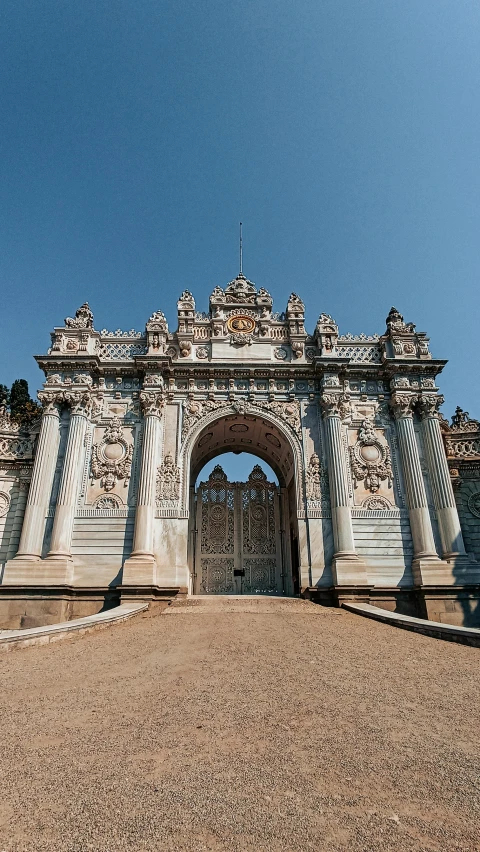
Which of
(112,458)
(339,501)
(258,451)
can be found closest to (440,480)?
(339,501)

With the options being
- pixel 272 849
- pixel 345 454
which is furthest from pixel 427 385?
pixel 272 849

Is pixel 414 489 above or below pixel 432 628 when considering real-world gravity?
above

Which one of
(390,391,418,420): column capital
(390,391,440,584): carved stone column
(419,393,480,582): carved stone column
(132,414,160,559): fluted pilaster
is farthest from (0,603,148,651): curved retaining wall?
(390,391,418,420): column capital

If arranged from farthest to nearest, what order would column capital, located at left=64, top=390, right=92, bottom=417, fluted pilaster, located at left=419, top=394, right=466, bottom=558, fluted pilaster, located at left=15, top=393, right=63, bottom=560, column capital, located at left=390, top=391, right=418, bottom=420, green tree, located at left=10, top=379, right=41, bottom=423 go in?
green tree, located at left=10, top=379, right=41, bottom=423 < column capital, located at left=390, top=391, right=418, bottom=420 < column capital, located at left=64, top=390, right=92, bottom=417 < fluted pilaster, located at left=419, top=394, right=466, bottom=558 < fluted pilaster, located at left=15, top=393, right=63, bottom=560

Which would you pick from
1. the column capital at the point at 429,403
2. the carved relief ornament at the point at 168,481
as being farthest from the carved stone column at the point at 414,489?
the carved relief ornament at the point at 168,481

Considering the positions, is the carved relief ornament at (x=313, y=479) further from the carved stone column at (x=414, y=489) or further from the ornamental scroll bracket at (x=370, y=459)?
the carved stone column at (x=414, y=489)

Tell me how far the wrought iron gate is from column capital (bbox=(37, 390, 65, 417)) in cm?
748

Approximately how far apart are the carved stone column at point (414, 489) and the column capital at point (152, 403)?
9.63m

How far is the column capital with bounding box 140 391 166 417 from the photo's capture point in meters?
18.0

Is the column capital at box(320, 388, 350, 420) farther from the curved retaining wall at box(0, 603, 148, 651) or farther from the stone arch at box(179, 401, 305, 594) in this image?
the curved retaining wall at box(0, 603, 148, 651)

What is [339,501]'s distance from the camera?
55.4 feet

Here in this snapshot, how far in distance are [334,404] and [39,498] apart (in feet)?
39.2

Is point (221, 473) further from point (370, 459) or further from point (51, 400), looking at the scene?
point (51, 400)

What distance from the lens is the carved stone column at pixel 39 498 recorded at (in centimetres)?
1516
